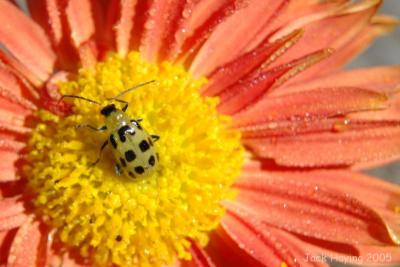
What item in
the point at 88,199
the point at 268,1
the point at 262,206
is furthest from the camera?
the point at 262,206

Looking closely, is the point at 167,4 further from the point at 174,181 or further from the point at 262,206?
the point at 262,206

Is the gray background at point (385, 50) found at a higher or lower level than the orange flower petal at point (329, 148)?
higher

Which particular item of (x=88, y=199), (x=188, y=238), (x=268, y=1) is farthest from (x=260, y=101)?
(x=88, y=199)

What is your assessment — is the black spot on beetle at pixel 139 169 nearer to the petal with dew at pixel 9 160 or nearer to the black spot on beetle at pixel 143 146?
the black spot on beetle at pixel 143 146

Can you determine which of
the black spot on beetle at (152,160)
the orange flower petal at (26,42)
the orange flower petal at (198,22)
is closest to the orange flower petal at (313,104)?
the orange flower petal at (198,22)

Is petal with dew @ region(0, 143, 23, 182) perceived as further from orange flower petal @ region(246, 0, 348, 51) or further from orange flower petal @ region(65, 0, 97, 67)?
orange flower petal @ region(246, 0, 348, 51)

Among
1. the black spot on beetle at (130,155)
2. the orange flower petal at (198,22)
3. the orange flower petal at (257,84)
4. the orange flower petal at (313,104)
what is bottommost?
the orange flower petal at (313,104)

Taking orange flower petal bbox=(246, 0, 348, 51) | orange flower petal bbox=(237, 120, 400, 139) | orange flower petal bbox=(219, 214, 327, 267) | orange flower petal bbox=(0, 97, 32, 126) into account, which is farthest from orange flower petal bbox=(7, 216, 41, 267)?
orange flower petal bbox=(246, 0, 348, 51)

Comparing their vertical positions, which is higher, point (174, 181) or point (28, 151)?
point (28, 151)
